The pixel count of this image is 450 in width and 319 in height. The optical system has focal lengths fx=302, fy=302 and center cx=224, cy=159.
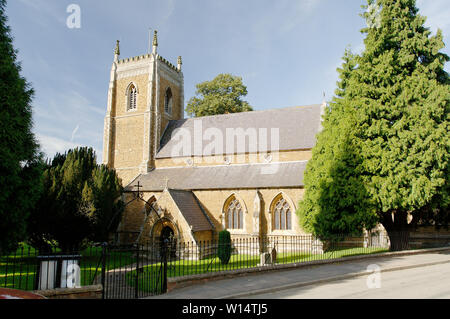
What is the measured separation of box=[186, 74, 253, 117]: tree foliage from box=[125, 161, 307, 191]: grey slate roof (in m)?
12.9

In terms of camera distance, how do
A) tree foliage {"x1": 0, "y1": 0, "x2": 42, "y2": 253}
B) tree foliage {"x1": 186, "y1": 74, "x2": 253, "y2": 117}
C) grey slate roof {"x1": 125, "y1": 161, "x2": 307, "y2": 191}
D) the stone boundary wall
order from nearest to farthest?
the stone boundary wall → tree foliage {"x1": 0, "y1": 0, "x2": 42, "y2": 253} → grey slate roof {"x1": 125, "y1": 161, "x2": 307, "y2": 191} → tree foliage {"x1": 186, "y1": 74, "x2": 253, "y2": 117}

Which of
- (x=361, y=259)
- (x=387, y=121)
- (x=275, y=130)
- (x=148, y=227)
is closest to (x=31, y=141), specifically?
(x=148, y=227)

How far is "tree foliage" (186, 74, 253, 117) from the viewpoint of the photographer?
36.6 metres

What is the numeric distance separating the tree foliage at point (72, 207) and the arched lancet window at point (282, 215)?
10.8 metres

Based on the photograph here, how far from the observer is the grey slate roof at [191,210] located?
774 inches

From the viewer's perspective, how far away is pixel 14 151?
9758 millimetres

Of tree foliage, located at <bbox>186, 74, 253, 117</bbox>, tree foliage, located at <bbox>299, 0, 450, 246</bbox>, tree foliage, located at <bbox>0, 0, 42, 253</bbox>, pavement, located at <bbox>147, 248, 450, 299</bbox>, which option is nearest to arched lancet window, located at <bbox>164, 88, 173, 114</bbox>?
tree foliage, located at <bbox>186, 74, 253, 117</bbox>

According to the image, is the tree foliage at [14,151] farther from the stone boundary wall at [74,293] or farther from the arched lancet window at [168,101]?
the arched lancet window at [168,101]

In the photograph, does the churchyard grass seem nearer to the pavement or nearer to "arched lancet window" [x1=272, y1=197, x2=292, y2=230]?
the pavement

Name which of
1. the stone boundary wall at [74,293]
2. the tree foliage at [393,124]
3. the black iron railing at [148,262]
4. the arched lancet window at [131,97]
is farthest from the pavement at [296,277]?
the arched lancet window at [131,97]

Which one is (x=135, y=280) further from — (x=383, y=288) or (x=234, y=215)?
(x=234, y=215)

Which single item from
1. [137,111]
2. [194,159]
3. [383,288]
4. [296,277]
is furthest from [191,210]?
[383,288]

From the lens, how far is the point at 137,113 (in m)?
28.7
